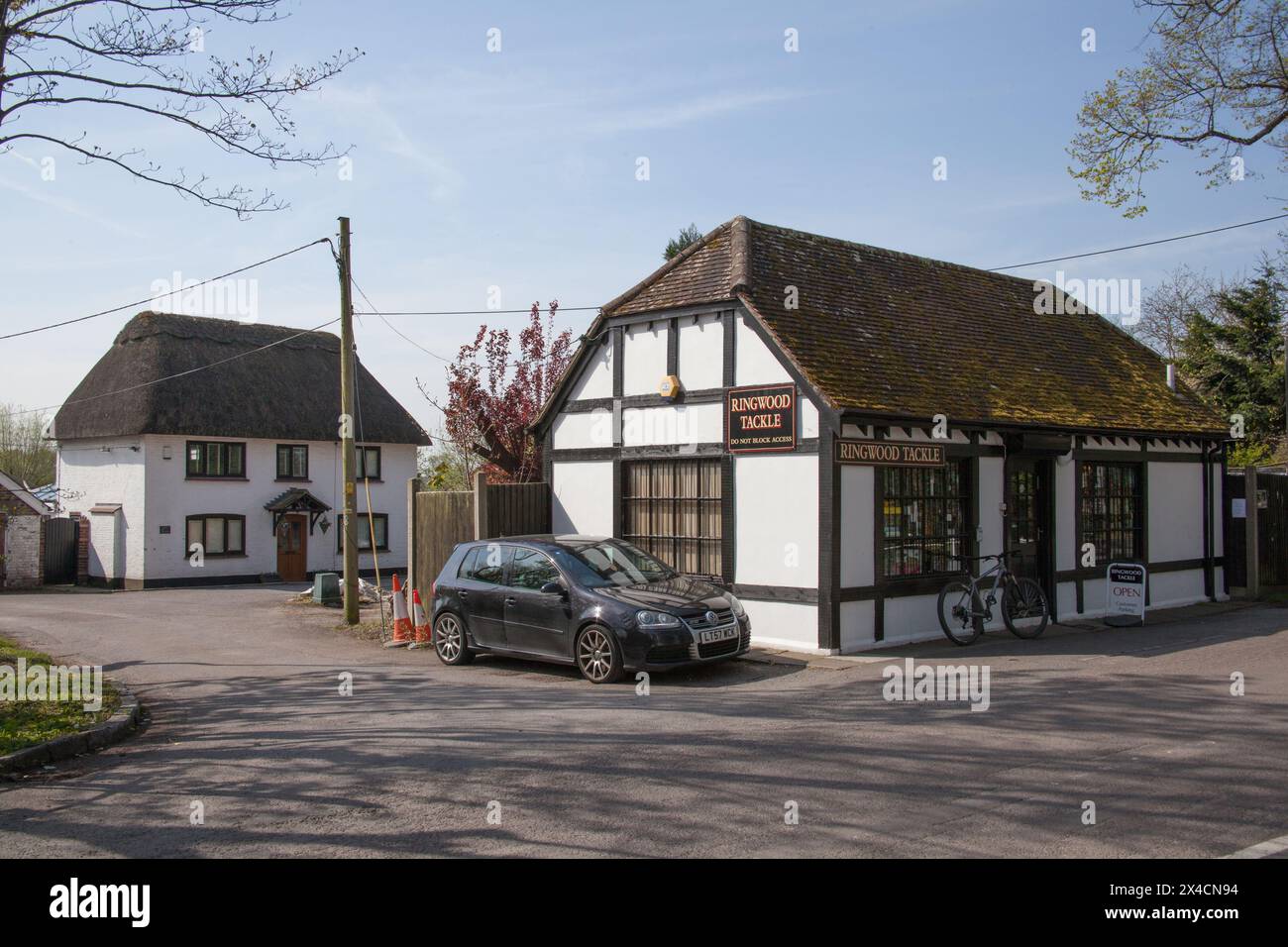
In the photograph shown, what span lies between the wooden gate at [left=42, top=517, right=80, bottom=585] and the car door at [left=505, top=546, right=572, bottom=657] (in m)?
25.1

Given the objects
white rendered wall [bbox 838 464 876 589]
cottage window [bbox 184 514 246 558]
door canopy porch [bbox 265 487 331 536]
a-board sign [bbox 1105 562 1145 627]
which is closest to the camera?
white rendered wall [bbox 838 464 876 589]

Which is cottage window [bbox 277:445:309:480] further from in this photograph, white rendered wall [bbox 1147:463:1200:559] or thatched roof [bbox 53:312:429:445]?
white rendered wall [bbox 1147:463:1200:559]

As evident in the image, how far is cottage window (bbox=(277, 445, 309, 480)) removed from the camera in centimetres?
3466

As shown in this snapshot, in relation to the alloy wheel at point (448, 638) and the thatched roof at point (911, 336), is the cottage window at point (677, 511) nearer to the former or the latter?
the thatched roof at point (911, 336)

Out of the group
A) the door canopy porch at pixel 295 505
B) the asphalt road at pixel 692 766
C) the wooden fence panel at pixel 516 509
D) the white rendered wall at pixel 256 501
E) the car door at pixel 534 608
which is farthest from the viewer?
the door canopy porch at pixel 295 505

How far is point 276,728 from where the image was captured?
371 inches

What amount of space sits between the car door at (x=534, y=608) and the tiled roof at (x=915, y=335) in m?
4.26

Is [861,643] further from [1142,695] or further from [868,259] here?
[868,259]

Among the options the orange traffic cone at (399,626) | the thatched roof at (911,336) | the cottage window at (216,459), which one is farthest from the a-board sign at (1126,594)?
the cottage window at (216,459)

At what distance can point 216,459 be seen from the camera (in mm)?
32844

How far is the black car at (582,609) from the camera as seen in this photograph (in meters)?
11.6

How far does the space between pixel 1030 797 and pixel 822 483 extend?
23.4 ft

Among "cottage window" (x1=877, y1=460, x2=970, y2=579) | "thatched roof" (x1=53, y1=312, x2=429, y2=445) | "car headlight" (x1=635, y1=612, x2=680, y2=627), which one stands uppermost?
"thatched roof" (x1=53, y1=312, x2=429, y2=445)

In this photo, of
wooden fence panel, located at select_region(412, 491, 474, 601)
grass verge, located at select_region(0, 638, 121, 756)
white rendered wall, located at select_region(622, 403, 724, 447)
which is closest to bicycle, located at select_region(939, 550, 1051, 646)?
white rendered wall, located at select_region(622, 403, 724, 447)
